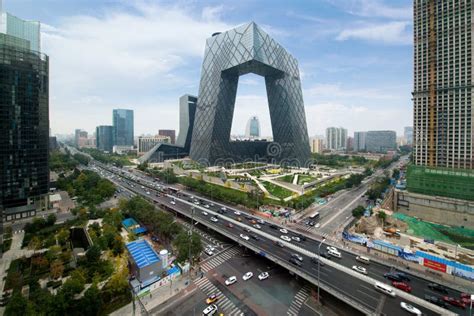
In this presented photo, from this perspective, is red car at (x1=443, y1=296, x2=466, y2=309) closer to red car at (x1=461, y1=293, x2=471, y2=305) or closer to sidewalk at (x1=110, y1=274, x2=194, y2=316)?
red car at (x1=461, y1=293, x2=471, y2=305)

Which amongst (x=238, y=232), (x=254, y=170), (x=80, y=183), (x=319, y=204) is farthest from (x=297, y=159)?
(x=80, y=183)

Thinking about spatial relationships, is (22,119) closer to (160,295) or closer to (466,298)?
(160,295)

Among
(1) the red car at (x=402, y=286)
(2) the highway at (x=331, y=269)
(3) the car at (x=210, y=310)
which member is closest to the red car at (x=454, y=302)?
(2) the highway at (x=331, y=269)

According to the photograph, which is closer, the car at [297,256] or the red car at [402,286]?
the red car at [402,286]

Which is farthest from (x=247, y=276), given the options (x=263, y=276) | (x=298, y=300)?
(x=298, y=300)

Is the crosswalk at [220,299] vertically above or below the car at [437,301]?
below

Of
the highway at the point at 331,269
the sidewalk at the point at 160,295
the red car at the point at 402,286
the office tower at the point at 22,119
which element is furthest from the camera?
the office tower at the point at 22,119

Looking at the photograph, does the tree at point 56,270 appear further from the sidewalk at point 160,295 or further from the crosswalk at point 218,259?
the crosswalk at point 218,259

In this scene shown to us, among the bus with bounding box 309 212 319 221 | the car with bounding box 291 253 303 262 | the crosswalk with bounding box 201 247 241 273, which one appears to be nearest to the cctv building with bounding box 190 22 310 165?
the bus with bounding box 309 212 319 221
